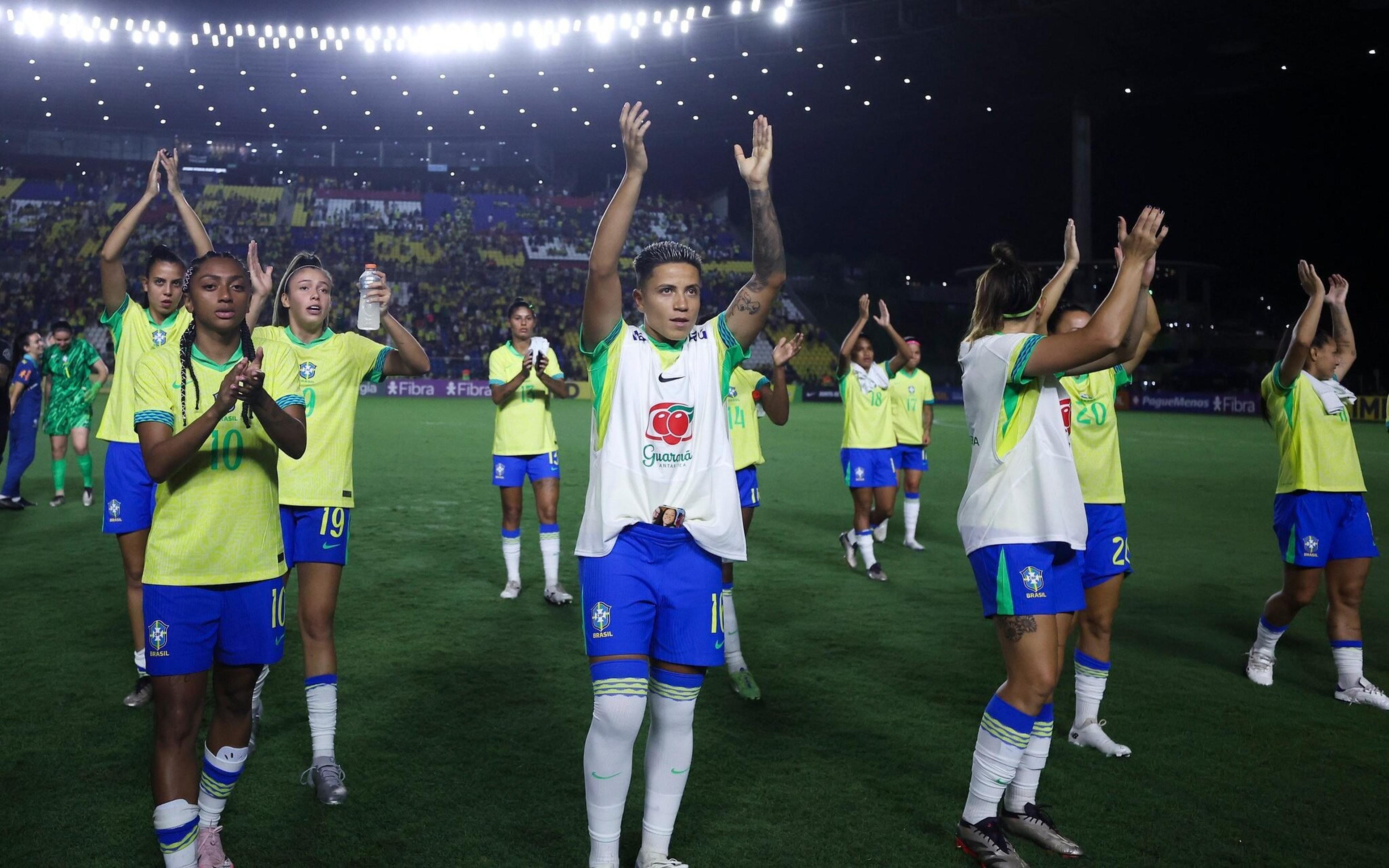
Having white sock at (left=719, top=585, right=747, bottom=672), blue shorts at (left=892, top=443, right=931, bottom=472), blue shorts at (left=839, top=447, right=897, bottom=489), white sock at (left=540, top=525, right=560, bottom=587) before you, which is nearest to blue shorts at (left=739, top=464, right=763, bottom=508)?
white sock at (left=719, top=585, right=747, bottom=672)

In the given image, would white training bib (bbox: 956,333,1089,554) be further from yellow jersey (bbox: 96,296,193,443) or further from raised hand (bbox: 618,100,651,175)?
yellow jersey (bbox: 96,296,193,443)

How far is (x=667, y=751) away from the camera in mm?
3721

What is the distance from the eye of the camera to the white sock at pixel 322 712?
15.2 feet

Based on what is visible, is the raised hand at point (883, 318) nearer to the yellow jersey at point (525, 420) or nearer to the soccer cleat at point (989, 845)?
the yellow jersey at point (525, 420)

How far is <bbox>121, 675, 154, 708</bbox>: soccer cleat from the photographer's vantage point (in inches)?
220

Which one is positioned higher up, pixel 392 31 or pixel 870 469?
pixel 392 31

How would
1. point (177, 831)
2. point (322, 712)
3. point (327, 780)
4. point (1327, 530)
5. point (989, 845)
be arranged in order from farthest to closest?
point (1327, 530) < point (322, 712) < point (327, 780) < point (989, 845) < point (177, 831)

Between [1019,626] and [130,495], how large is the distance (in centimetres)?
469

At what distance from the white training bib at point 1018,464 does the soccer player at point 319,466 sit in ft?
8.61

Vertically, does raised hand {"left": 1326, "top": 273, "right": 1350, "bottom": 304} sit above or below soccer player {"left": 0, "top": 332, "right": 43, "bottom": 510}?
above

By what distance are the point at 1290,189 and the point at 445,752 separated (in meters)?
48.3

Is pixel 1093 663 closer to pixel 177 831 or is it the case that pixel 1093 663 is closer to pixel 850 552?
pixel 177 831

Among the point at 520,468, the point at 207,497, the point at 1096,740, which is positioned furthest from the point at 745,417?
the point at 207,497

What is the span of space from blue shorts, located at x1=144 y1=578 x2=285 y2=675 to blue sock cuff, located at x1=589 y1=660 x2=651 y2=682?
118 cm
